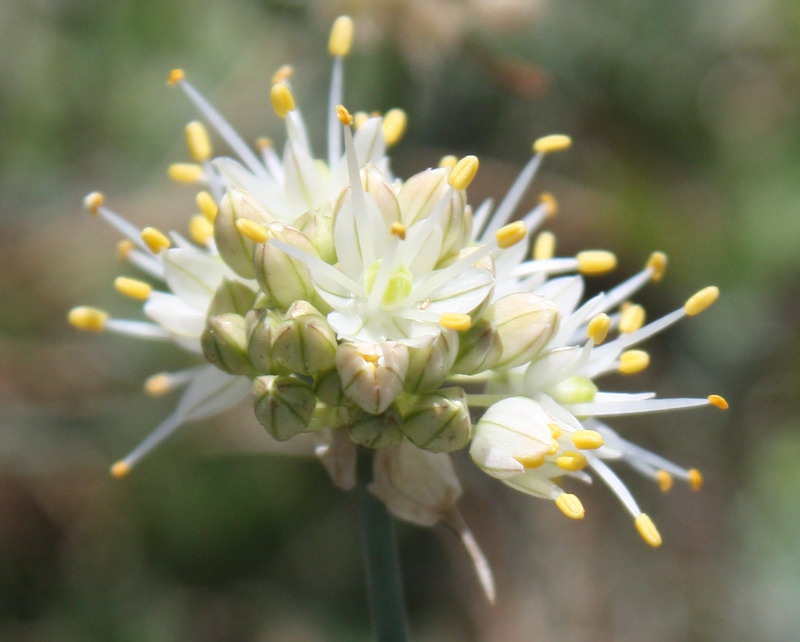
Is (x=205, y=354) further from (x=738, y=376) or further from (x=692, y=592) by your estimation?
(x=738, y=376)

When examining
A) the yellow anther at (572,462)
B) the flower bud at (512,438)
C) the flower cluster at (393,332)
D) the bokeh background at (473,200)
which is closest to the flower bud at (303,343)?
the flower cluster at (393,332)

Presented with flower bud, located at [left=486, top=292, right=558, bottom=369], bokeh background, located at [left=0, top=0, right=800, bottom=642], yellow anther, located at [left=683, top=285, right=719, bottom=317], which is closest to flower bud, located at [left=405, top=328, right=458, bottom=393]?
flower bud, located at [left=486, top=292, right=558, bottom=369]

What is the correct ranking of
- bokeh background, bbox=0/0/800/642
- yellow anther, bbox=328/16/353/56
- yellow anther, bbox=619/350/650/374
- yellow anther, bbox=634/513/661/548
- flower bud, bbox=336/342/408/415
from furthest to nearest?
bokeh background, bbox=0/0/800/642, yellow anther, bbox=328/16/353/56, yellow anther, bbox=619/350/650/374, yellow anther, bbox=634/513/661/548, flower bud, bbox=336/342/408/415

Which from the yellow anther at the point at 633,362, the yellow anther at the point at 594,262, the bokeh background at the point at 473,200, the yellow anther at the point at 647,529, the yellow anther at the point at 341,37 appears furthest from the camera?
the bokeh background at the point at 473,200

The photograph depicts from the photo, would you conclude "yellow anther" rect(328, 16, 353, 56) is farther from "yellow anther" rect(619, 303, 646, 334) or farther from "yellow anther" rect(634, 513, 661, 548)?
"yellow anther" rect(634, 513, 661, 548)

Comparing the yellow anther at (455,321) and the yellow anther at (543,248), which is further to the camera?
the yellow anther at (543,248)

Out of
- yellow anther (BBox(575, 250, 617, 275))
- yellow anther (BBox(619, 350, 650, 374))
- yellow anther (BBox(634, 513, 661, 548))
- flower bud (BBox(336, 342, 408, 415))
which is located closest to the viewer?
flower bud (BBox(336, 342, 408, 415))

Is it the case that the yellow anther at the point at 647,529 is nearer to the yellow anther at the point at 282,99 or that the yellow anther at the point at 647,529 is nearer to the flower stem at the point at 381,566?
the flower stem at the point at 381,566
